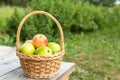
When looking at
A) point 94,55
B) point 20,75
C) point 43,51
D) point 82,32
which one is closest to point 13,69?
point 20,75

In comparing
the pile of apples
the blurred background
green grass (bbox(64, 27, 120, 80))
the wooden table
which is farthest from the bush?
the pile of apples

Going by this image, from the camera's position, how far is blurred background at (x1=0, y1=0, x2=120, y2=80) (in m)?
4.24

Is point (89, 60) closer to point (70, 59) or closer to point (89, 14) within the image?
point (70, 59)

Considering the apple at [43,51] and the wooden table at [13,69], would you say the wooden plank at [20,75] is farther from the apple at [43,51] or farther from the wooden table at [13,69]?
the apple at [43,51]

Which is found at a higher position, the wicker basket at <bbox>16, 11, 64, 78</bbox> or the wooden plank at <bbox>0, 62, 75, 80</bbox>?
the wicker basket at <bbox>16, 11, 64, 78</bbox>

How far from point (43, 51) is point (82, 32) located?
181 inches

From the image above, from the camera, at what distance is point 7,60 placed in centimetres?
266

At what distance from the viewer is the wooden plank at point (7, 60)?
7.84ft

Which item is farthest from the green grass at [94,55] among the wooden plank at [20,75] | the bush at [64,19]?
the wooden plank at [20,75]

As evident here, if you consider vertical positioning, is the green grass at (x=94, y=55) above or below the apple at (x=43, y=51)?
below

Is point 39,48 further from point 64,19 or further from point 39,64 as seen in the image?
point 64,19

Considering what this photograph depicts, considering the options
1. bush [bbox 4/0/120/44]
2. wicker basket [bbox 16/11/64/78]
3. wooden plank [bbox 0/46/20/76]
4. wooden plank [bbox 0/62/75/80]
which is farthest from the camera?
bush [bbox 4/0/120/44]

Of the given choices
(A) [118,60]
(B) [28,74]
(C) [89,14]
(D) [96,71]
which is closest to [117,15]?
(C) [89,14]

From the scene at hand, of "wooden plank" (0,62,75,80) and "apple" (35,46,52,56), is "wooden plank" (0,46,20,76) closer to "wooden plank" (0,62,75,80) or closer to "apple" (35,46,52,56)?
"wooden plank" (0,62,75,80)
